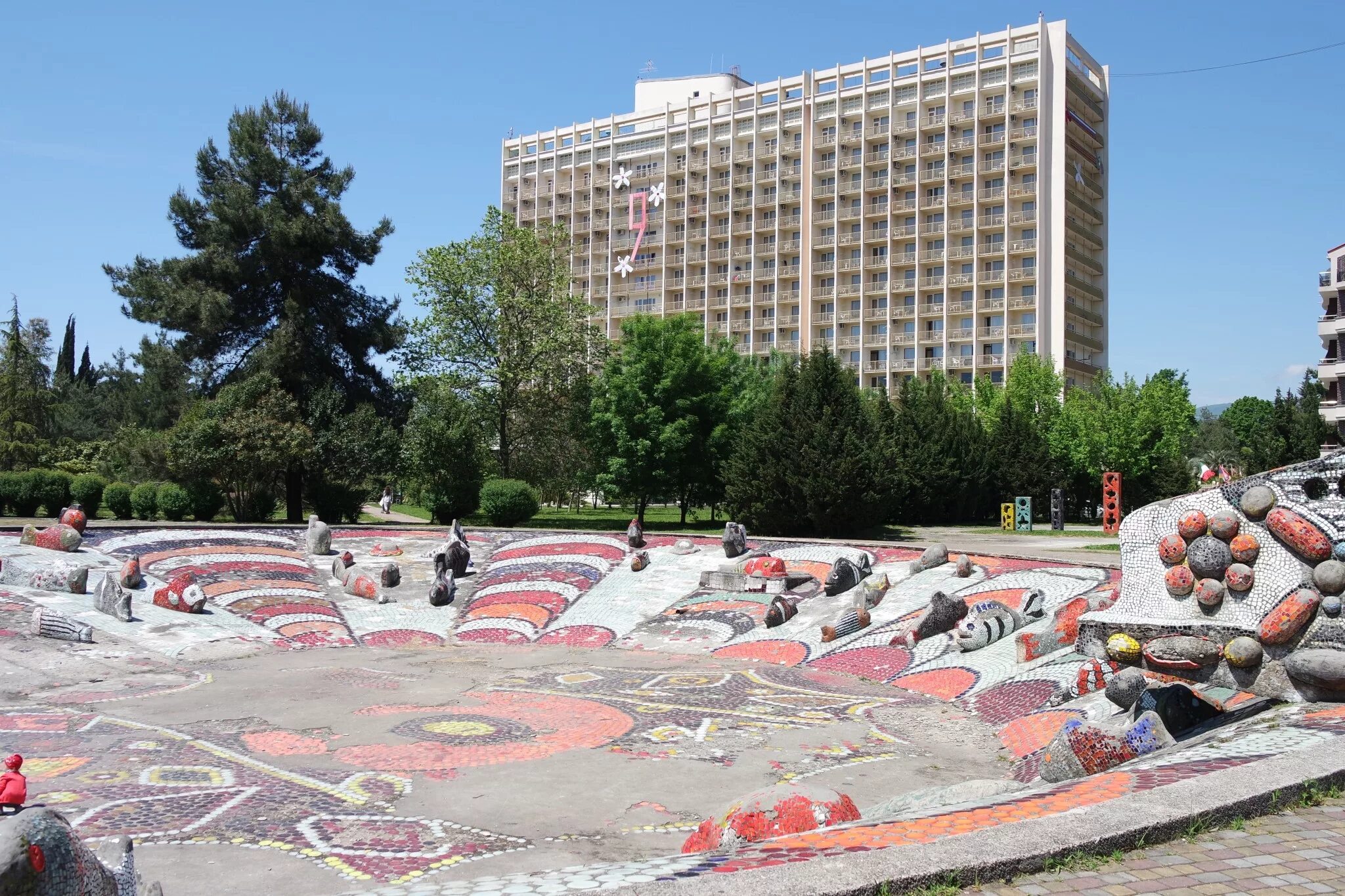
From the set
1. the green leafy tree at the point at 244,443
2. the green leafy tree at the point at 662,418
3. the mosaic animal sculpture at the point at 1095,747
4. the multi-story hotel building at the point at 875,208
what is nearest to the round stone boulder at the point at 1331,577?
the mosaic animal sculpture at the point at 1095,747

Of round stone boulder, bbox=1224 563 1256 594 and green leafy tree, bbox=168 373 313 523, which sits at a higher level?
green leafy tree, bbox=168 373 313 523

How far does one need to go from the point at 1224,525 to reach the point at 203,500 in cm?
2878

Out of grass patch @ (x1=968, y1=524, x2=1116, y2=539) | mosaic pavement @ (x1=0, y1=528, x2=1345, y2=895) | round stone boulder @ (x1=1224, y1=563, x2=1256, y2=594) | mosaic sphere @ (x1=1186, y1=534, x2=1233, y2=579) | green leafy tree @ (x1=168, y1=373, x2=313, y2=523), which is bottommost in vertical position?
mosaic pavement @ (x1=0, y1=528, x2=1345, y2=895)

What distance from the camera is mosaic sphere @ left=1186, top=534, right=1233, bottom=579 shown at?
39.2 ft

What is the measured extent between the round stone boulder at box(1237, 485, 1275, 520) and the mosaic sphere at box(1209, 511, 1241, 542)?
16cm

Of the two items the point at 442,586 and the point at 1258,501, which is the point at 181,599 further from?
the point at 1258,501

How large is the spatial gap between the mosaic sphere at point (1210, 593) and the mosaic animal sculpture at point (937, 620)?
18.6 feet

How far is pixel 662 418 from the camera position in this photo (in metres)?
38.2

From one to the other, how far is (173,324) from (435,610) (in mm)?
21638

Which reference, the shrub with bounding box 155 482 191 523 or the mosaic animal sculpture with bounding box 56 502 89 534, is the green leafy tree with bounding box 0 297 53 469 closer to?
the shrub with bounding box 155 482 191 523


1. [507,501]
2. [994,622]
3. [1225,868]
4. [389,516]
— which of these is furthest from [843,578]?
[389,516]

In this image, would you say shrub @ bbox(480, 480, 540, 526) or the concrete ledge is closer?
the concrete ledge

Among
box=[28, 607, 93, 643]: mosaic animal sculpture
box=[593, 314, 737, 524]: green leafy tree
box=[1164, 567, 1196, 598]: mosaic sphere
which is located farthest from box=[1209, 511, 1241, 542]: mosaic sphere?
box=[593, 314, 737, 524]: green leafy tree

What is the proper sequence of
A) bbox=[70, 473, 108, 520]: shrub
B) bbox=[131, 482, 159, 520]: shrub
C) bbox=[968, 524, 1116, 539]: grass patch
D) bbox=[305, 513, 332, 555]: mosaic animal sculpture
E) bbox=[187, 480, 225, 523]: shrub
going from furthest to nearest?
bbox=[968, 524, 1116, 539]: grass patch
bbox=[187, 480, 225, 523]: shrub
bbox=[131, 482, 159, 520]: shrub
bbox=[70, 473, 108, 520]: shrub
bbox=[305, 513, 332, 555]: mosaic animal sculpture
